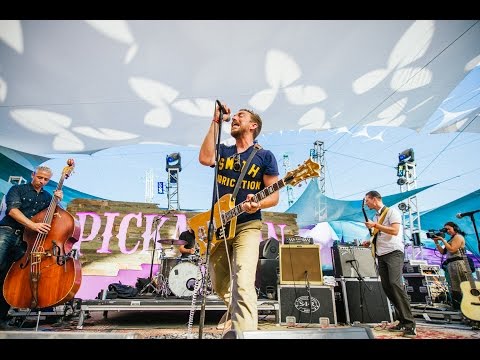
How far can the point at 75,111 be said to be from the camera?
539cm

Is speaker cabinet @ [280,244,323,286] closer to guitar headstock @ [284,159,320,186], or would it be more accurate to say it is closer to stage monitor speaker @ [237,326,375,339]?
guitar headstock @ [284,159,320,186]

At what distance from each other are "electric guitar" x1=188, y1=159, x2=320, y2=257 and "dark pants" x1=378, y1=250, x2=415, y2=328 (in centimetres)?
188

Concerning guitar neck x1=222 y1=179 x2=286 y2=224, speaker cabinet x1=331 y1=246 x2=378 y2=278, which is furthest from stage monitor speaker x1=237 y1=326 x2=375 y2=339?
speaker cabinet x1=331 y1=246 x2=378 y2=278

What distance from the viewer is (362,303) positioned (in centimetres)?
435

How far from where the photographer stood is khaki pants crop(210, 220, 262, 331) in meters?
1.96

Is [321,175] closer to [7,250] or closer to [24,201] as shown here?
[24,201]

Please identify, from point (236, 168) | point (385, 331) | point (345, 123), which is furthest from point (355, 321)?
point (345, 123)

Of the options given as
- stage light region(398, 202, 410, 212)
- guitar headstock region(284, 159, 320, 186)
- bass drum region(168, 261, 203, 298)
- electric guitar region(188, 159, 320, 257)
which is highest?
stage light region(398, 202, 410, 212)

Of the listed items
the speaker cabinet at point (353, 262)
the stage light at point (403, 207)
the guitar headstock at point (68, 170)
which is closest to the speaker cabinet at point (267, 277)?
the speaker cabinet at point (353, 262)

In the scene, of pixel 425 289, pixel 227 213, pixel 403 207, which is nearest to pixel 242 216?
pixel 227 213

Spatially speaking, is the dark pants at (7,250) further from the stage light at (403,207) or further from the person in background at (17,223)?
the stage light at (403,207)

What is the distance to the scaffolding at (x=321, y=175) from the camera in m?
6.85

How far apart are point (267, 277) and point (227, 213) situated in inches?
124
